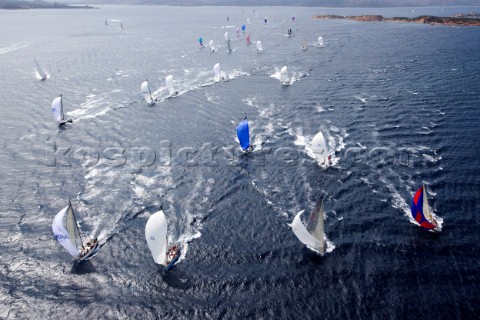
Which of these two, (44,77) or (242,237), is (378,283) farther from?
(44,77)

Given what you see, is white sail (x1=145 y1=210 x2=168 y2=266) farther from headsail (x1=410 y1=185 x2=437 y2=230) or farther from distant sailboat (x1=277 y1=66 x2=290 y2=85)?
distant sailboat (x1=277 y1=66 x2=290 y2=85)

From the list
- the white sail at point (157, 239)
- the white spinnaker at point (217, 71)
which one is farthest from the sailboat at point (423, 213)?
the white spinnaker at point (217, 71)

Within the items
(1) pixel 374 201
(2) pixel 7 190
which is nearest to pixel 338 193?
(1) pixel 374 201

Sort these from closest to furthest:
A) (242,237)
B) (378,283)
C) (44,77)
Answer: (378,283)
(242,237)
(44,77)

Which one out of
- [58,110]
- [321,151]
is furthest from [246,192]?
[58,110]

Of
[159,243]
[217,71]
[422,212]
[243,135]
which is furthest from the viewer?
[217,71]

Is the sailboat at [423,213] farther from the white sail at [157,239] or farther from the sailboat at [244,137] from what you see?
the white sail at [157,239]

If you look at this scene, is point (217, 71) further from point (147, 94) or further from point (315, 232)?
point (315, 232)
